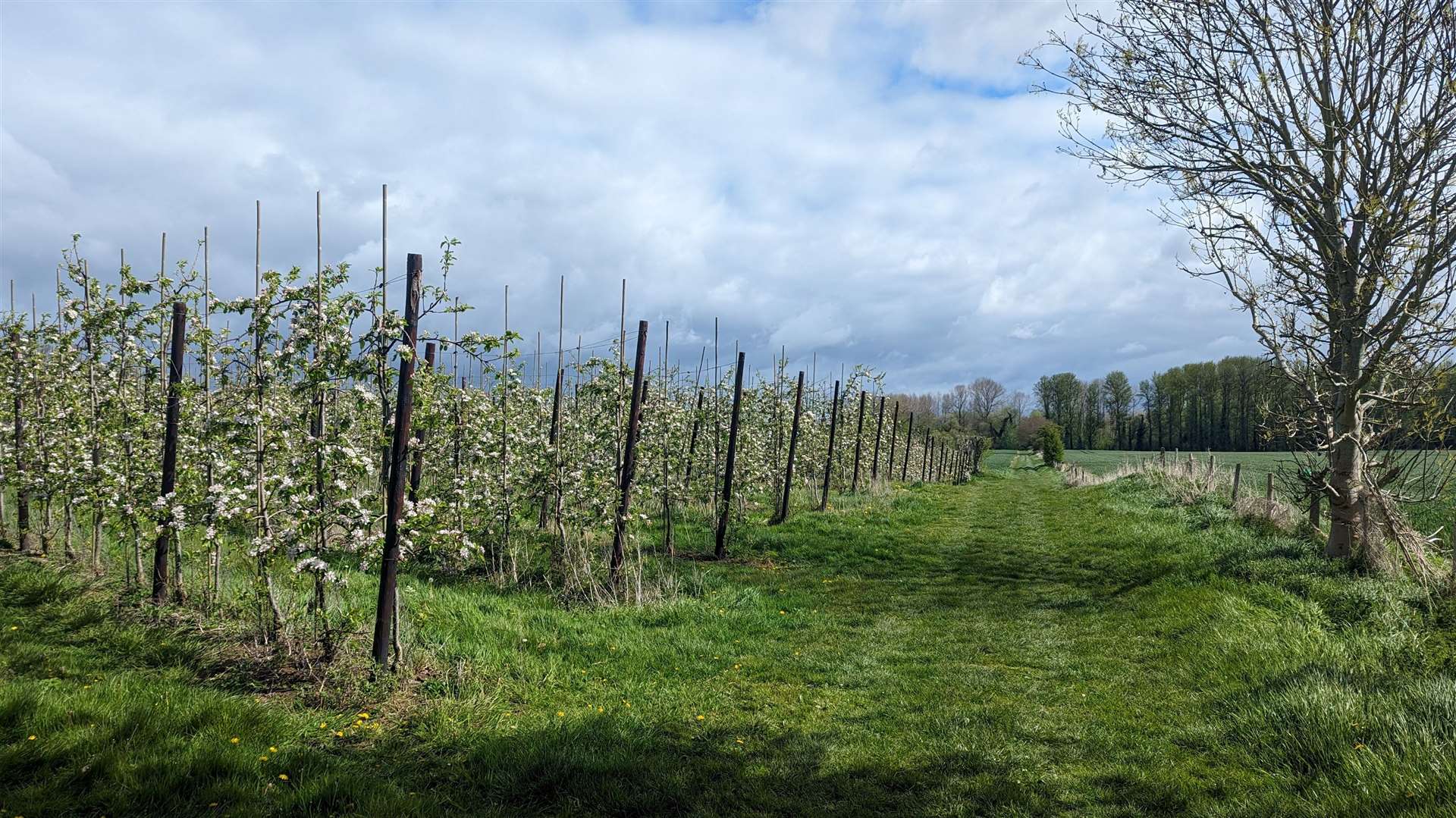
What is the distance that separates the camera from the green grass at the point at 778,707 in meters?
4.14

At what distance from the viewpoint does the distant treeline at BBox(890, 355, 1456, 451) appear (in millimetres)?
79562

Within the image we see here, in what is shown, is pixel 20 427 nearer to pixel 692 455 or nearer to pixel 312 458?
pixel 312 458

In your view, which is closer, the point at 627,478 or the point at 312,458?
the point at 312,458

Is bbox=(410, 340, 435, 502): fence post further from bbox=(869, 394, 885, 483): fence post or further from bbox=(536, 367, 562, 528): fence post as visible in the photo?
bbox=(869, 394, 885, 483): fence post

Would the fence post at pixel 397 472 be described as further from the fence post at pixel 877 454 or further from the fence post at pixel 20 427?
the fence post at pixel 877 454

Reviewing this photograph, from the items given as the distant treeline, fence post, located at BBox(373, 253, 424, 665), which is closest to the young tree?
the distant treeline

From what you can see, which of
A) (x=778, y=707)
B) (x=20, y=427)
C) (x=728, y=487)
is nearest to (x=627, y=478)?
(x=728, y=487)

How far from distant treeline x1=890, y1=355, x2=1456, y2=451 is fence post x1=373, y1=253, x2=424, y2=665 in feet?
220

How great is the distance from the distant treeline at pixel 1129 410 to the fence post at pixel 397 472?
220ft

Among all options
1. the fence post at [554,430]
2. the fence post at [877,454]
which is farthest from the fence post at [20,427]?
the fence post at [877,454]

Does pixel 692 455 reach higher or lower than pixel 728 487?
higher

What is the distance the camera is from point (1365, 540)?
8836mm

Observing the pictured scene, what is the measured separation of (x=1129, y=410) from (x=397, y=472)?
104 metres

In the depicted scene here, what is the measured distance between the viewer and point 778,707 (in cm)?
615
